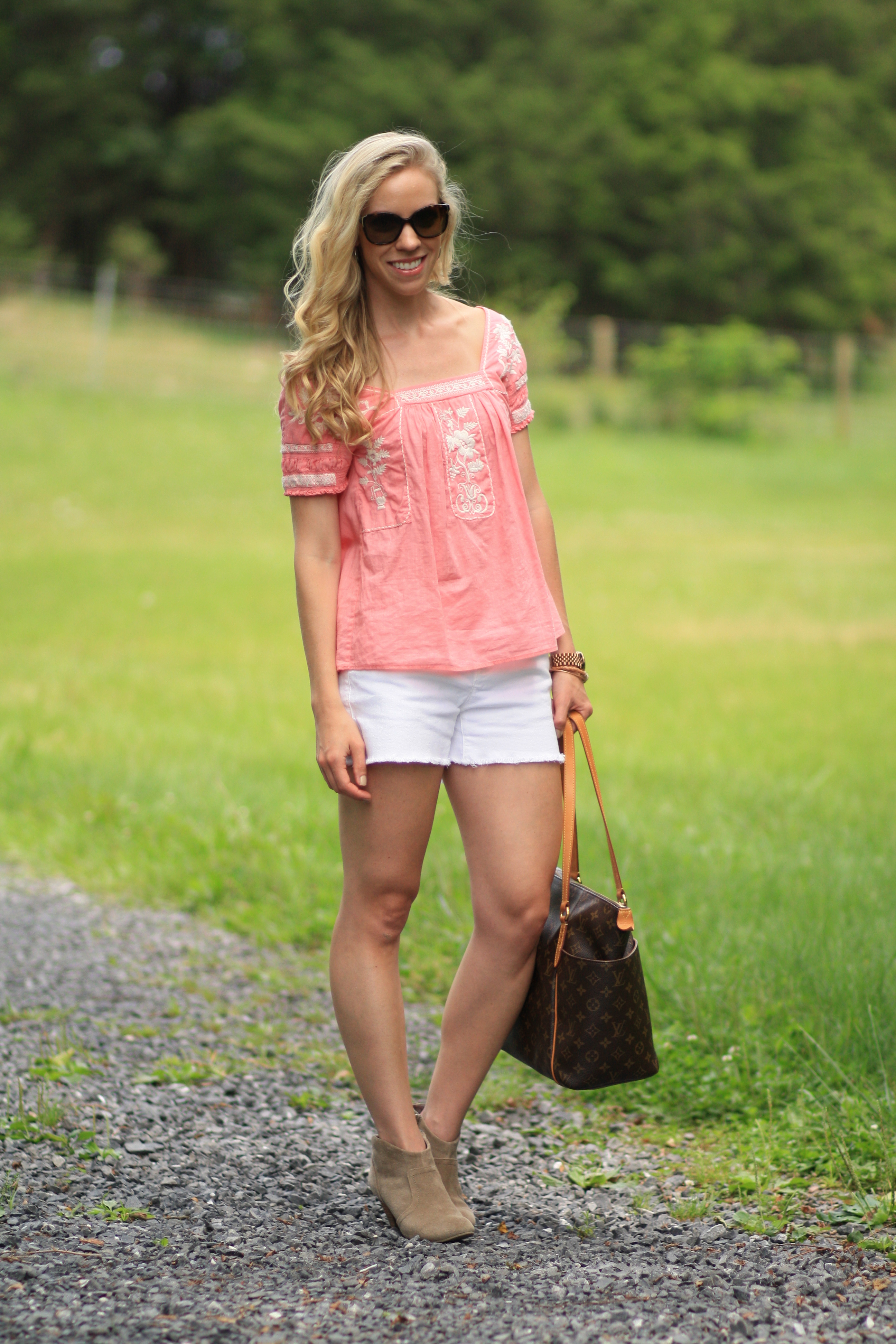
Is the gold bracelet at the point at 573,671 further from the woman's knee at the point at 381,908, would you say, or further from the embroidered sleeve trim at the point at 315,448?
the embroidered sleeve trim at the point at 315,448

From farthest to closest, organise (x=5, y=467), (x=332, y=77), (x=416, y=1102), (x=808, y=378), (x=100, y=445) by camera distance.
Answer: (x=332, y=77) → (x=808, y=378) → (x=100, y=445) → (x=5, y=467) → (x=416, y=1102)

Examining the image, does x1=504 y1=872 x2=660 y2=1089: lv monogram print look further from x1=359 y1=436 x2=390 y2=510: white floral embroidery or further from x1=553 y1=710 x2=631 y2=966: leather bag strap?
x1=359 y1=436 x2=390 y2=510: white floral embroidery

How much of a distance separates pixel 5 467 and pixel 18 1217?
617 inches

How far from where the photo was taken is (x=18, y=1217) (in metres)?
2.65

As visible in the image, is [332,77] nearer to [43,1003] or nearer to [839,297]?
[839,297]

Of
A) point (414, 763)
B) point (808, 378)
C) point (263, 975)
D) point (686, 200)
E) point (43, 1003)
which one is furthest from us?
point (686, 200)

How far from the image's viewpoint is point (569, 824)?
9.08ft

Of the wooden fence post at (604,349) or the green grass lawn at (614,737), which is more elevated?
the wooden fence post at (604,349)

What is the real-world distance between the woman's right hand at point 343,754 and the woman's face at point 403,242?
85 cm

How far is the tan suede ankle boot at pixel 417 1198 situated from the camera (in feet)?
8.75

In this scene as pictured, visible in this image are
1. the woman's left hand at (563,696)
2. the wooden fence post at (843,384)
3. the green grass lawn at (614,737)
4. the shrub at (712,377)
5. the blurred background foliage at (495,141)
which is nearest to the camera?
the woman's left hand at (563,696)

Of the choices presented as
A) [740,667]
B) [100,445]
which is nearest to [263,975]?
[740,667]

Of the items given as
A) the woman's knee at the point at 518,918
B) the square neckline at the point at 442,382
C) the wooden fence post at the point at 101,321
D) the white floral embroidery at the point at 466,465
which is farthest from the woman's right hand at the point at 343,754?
the wooden fence post at the point at 101,321

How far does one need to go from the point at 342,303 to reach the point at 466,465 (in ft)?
1.33
